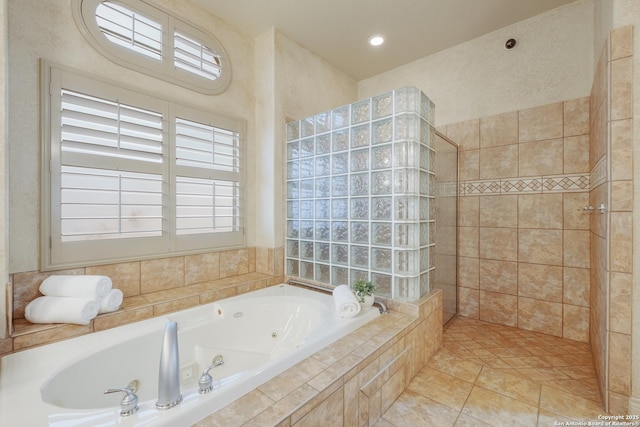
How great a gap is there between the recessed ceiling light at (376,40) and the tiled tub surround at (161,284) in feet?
6.95

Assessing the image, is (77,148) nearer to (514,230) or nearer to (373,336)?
(373,336)

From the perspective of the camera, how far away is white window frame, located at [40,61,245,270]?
1567 mm

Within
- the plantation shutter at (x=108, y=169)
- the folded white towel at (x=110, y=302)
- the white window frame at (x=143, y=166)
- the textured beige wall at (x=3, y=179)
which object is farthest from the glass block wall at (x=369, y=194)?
the textured beige wall at (x=3, y=179)

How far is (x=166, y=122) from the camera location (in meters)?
2.01

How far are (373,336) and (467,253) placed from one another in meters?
1.65

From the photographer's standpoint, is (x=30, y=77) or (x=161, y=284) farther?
(x=161, y=284)

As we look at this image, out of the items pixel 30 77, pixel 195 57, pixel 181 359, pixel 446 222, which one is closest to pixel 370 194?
pixel 446 222

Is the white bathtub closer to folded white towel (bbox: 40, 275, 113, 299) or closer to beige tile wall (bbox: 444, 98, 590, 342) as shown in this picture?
folded white towel (bbox: 40, 275, 113, 299)

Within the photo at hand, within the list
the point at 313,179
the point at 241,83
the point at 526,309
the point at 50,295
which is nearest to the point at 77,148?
the point at 50,295

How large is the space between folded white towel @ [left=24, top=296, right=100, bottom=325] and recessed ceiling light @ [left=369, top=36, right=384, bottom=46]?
2.91 metres

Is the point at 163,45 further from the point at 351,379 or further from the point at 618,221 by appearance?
the point at 618,221

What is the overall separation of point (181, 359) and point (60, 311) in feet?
2.16

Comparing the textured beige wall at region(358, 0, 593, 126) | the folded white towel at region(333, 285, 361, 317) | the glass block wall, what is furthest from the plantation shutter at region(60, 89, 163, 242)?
the textured beige wall at region(358, 0, 593, 126)

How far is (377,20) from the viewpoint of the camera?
2.33 m
